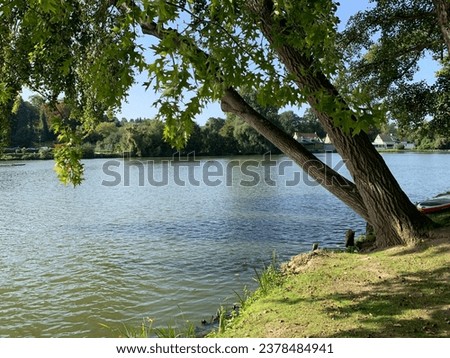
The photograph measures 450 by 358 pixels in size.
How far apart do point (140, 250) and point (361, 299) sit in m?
10.0

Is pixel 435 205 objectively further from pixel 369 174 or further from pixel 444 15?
pixel 444 15

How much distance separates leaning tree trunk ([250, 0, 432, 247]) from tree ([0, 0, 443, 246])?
2 centimetres

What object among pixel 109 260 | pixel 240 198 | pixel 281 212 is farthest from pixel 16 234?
pixel 240 198

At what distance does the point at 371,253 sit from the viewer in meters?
9.45

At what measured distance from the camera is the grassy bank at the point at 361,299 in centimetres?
570

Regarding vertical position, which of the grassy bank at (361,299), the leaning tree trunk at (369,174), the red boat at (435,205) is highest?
the leaning tree trunk at (369,174)

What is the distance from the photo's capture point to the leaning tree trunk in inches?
322

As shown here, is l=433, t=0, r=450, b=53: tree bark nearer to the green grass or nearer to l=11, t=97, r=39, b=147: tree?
the green grass

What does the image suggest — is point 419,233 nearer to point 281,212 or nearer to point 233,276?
point 233,276

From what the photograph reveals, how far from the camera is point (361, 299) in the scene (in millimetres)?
6805

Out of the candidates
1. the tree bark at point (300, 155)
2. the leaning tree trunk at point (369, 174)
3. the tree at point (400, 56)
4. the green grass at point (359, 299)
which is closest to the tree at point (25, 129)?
the tree at point (400, 56)

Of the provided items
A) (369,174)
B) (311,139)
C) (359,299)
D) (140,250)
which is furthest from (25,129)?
(359,299)

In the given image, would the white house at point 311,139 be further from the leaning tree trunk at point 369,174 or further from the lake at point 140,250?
the leaning tree trunk at point 369,174

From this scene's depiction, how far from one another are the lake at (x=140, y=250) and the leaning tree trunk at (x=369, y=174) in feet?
12.8
